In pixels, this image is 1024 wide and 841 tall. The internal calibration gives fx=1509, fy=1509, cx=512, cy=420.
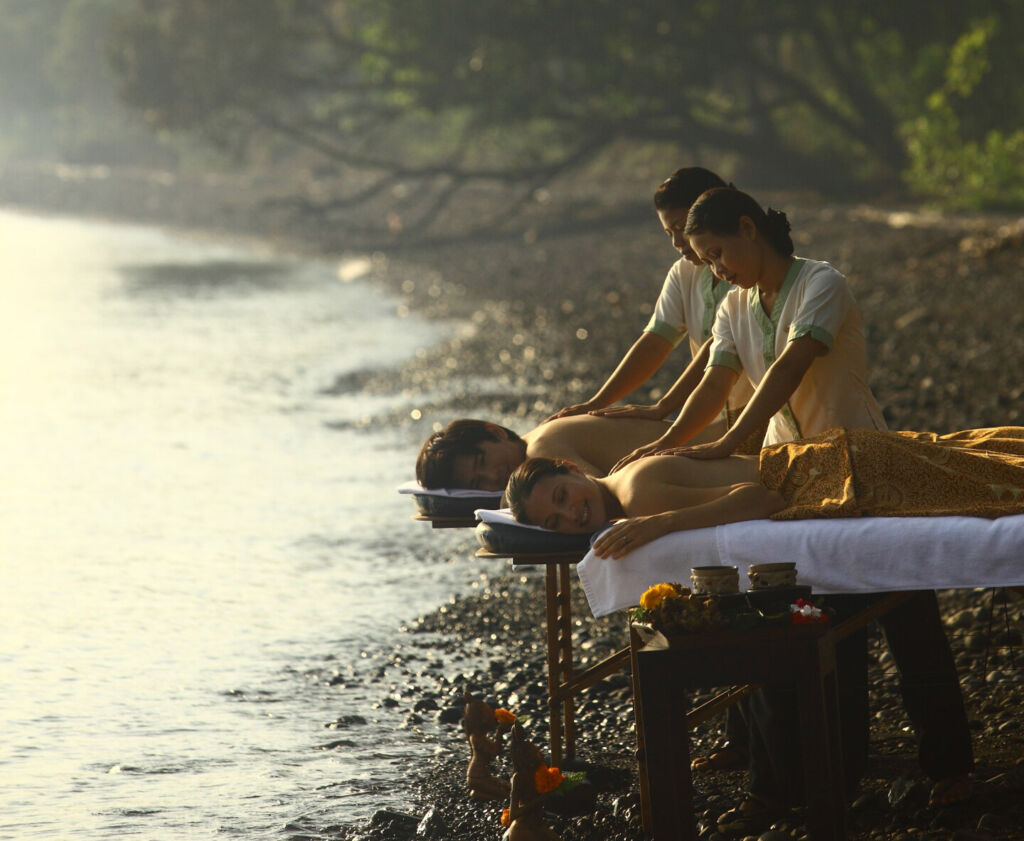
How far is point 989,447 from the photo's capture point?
423cm

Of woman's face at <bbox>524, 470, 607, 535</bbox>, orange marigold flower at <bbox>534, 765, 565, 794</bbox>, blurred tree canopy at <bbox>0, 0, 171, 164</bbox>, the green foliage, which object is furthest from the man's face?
blurred tree canopy at <bbox>0, 0, 171, 164</bbox>

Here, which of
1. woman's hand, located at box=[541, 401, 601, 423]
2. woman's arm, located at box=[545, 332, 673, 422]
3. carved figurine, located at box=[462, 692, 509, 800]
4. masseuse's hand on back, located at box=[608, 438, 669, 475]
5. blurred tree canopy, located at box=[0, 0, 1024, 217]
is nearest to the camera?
carved figurine, located at box=[462, 692, 509, 800]

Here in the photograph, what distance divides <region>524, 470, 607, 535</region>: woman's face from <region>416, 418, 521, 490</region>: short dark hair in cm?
64

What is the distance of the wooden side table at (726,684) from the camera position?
3.53m

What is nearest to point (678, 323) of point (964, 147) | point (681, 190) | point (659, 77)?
point (681, 190)

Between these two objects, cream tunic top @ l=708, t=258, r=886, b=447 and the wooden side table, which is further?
cream tunic top @ l=708, t=258, r=886, b=447

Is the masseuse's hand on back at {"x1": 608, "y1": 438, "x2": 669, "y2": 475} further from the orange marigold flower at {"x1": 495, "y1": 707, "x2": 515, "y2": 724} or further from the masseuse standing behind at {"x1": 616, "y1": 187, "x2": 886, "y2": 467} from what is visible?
the orange marigold flower at {"x1": 495, "y1": 707, "x2": 515, "y2": 724}

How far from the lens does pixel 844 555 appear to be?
12.6 feet

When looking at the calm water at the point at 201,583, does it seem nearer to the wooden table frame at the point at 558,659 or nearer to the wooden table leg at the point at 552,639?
the wooden table frame at the point at 558,659

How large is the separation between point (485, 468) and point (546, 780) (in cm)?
112

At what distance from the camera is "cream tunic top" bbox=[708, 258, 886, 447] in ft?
14.2

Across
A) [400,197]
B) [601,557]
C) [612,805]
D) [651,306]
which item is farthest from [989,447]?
[400,197]

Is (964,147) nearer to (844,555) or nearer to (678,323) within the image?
(678,323)

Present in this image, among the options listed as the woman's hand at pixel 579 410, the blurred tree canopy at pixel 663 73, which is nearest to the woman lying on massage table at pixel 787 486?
the woman's hand at pixel 579 410
